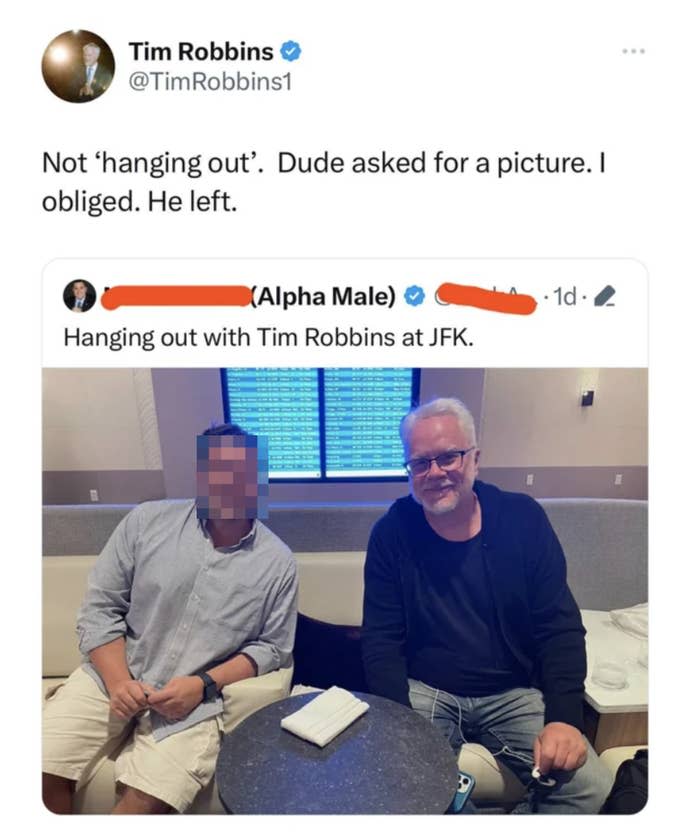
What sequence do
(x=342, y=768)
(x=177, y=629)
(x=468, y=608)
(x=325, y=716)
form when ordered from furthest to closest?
(x=468, y=608) → (x=177, y=629) → (x=325, y=716) → (x=342, y=768)

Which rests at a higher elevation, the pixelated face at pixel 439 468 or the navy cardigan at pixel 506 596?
the pixelated face at pixel 439 468

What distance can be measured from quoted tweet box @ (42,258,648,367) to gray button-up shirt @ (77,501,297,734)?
1.66ft

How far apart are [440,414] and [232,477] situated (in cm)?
49

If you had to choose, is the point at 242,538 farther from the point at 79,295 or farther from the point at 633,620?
the point at 633,620

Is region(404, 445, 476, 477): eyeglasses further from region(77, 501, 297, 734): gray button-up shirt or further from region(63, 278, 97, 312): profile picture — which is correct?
region(63, 278, 97, 312): profile picture

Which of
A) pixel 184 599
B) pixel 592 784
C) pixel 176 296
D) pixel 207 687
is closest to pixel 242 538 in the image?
pixel 184 599

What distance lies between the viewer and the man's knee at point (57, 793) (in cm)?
93

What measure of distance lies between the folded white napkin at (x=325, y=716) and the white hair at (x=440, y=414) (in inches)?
22.4

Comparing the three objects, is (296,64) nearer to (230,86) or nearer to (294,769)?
(230,86)

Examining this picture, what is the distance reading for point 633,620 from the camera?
1400 mm

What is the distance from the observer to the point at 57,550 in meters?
1.10

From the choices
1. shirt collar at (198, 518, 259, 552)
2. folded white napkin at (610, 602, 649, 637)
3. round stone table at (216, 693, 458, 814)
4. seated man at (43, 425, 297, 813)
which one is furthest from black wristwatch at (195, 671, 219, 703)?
folded white napkin at (610, 602, 649, 637)

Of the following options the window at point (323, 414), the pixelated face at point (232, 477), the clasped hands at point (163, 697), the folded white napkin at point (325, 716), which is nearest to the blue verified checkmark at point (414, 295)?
the window at point (323, 414)

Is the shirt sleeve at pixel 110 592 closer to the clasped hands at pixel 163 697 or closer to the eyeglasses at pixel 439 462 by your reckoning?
the clasped hands at pixel 163 697
